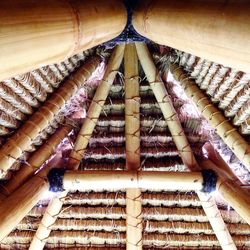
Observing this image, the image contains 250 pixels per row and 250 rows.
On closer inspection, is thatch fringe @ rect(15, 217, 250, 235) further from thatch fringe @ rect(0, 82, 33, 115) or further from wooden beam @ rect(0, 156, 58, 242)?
thatch fringe @ rect(0, 82, 33, 115)

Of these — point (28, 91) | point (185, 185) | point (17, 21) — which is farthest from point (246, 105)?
point (17, 21)

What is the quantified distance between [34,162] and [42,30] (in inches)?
98.4

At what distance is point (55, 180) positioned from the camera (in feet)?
11.9

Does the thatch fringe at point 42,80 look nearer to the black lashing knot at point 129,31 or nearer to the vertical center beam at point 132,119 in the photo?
the black lashing knot at point 129,31

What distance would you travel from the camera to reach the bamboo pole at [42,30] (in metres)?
1.29

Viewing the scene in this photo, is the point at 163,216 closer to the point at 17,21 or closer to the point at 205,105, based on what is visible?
the point at 205,105

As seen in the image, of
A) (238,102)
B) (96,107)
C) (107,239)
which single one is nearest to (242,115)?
(238,102)

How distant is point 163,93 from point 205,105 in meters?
0.49

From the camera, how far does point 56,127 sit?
165 inches

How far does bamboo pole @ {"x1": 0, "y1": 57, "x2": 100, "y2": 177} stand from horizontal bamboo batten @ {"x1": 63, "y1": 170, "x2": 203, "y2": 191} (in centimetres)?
59

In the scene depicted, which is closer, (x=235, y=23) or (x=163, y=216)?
(x=235, y=23)

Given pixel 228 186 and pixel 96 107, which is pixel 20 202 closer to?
pixel 96 107

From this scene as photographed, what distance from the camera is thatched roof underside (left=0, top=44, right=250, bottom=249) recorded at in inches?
166

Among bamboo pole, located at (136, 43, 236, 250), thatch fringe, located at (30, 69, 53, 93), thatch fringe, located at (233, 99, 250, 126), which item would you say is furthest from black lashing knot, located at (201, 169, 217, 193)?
thatch fringe, located at (30, 69, 53, 93)
